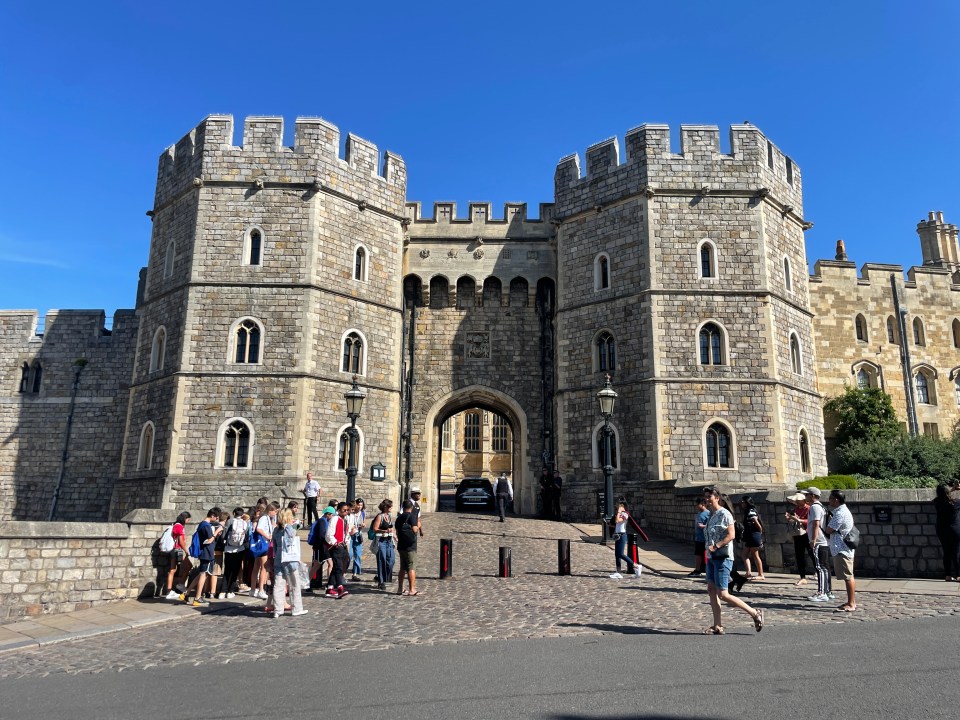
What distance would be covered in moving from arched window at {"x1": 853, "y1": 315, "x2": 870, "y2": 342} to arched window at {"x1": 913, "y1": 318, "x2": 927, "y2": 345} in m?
2.43

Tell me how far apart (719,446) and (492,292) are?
9196mm

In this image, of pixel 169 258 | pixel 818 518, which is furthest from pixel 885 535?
pixel 169 258

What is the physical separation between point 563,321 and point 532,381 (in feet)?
7.93

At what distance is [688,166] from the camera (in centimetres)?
2188

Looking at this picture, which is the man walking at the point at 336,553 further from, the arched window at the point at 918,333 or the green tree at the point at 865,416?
the arched window at the point at 918,333

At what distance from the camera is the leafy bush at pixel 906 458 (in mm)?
22094

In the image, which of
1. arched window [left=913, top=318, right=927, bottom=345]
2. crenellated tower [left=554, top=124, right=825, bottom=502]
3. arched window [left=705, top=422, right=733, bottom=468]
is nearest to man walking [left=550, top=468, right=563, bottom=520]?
crenellated tower [left=554, top=124, right=825, bottom=502]

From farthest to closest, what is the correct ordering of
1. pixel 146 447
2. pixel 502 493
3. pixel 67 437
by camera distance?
pixel 67 437 < pixel 146 447 < pixel 502 493

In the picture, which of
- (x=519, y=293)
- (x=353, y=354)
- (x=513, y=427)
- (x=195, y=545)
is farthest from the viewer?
(x=519, y=293)

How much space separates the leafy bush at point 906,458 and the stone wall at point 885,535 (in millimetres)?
10671

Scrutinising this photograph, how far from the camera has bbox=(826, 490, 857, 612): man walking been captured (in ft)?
30.6

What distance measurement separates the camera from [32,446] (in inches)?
1013

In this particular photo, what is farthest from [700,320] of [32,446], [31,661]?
[32,446]

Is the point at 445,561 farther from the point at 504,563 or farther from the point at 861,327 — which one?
the point at 861,327
